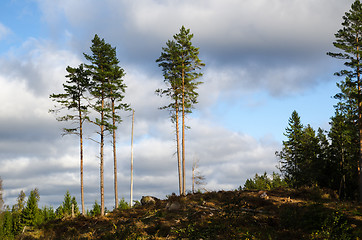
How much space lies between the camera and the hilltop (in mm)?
14930

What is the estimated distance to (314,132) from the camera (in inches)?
1773

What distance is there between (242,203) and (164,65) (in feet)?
66.3

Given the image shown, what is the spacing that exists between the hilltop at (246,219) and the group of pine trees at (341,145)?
→ 14874mm

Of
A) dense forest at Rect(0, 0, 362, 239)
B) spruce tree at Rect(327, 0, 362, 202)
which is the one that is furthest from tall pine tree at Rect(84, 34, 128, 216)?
spruce tree at Rect(327, 0, 362, 202)

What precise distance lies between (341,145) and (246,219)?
26584mm

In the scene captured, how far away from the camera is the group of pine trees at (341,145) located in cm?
3115

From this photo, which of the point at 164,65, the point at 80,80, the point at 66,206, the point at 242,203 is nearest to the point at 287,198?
the point at 242,203

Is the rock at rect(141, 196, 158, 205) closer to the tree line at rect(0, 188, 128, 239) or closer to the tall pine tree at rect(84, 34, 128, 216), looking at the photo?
the tall pine tree at rect(84, 34, 128, 216)

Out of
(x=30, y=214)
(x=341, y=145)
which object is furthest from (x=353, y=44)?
(x=30, y=214)

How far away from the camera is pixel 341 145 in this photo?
127ft

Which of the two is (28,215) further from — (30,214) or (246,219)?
(246,219)

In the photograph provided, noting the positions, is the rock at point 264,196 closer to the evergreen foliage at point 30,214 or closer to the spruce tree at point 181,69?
the spruce tree at point 181,69

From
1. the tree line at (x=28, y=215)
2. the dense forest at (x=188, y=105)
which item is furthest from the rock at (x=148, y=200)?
the tree line at (x=28, y=215)

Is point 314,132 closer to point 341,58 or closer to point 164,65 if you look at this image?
point 341,58
